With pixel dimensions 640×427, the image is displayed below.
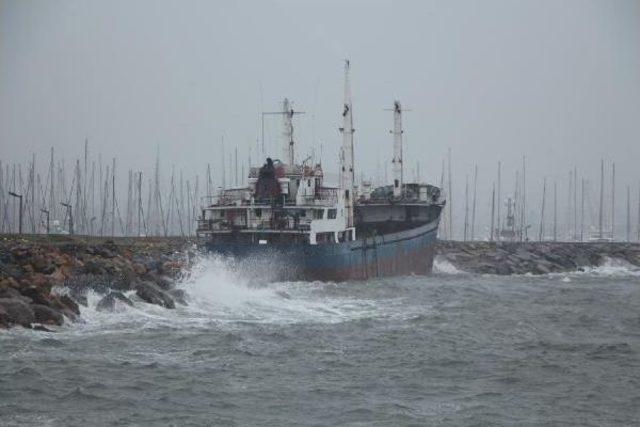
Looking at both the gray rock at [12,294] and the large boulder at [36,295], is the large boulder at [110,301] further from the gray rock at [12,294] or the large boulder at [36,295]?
the gray rock at [12,294]

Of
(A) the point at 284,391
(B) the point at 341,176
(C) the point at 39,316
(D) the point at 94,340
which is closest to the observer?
(A) the point at 284,391

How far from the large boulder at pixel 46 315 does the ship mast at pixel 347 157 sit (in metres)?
28.4

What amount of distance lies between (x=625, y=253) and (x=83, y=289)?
238 ft

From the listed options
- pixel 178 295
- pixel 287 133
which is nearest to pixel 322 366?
pixel 178 295

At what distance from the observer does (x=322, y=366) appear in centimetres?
2070

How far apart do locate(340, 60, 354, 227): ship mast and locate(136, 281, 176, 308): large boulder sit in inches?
843

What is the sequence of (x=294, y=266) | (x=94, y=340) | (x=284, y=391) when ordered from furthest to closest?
1. (x=294, y=266)
2. (x=94, y=340)
3. (x=284, y=391)

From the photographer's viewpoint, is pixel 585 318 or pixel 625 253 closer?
pixel 585 318

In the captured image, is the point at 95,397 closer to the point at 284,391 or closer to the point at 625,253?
the point at 284,391

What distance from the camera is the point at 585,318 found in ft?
106

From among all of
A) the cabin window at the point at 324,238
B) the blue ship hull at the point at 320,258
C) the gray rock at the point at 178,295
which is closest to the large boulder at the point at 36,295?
the gray rock at the point at 178,295

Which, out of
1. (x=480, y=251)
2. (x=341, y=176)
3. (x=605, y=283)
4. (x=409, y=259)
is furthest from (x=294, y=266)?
(x=480, y=251)

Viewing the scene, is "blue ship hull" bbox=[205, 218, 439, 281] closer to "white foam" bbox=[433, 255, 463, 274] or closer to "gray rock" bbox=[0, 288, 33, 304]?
"white foam" bbox=[433, 255, 463, 274]

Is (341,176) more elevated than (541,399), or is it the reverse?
(341,176)
